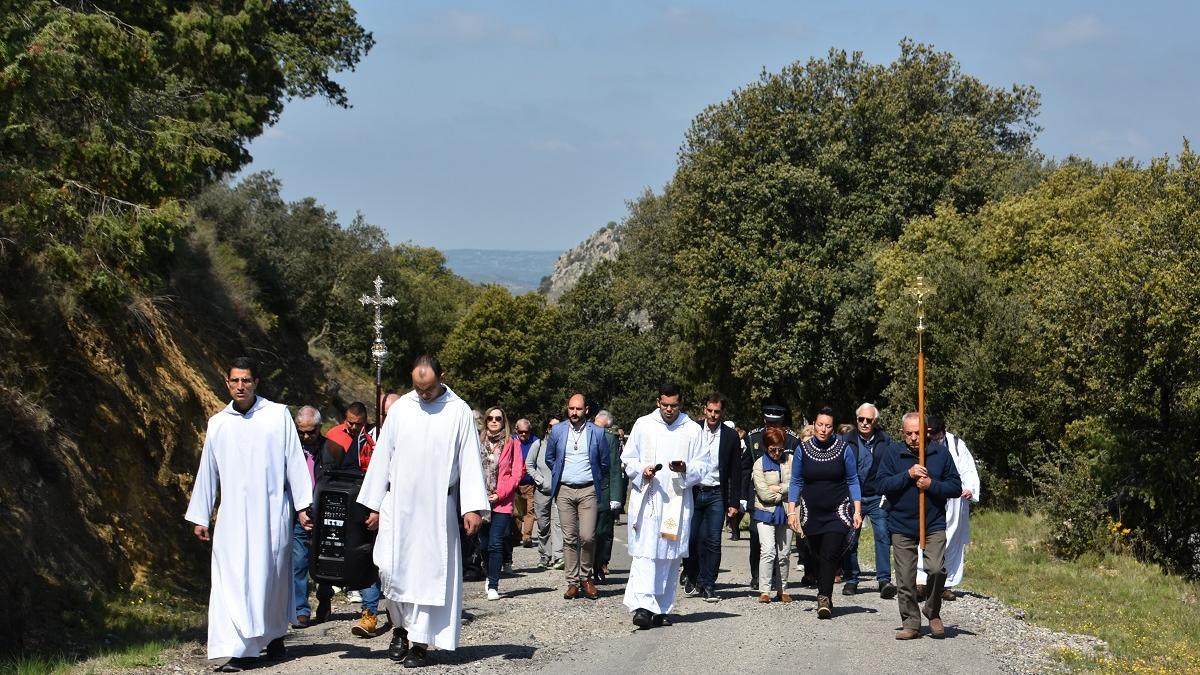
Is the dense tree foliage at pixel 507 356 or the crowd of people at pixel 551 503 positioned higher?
the dense tree foliage at pixel 507 356

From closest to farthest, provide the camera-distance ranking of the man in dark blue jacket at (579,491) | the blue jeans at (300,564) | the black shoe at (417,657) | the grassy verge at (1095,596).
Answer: the black shoe at (417,657) < the grassy verge at (1095,596) < the blue jeans at (300,564) < the man in dark blue jacket at (579,491)

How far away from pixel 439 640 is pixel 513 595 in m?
4.86

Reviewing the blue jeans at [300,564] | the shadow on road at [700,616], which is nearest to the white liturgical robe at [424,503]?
the blue jeans at [300,564]

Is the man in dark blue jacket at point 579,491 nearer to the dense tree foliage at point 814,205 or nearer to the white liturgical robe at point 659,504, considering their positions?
the white liturgical robe at point 659,504

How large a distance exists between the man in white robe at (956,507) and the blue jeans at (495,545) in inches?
184

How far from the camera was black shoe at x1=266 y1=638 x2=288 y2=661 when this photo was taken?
9.70 m

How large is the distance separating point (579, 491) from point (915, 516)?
3897mm

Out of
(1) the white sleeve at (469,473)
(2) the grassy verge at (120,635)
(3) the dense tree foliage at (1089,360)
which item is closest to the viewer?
(2) the grassy verge at (120,635)

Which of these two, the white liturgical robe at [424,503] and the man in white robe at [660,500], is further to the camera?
the man in white robe at [660,500]

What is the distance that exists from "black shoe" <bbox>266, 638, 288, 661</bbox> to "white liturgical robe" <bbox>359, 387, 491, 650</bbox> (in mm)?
838

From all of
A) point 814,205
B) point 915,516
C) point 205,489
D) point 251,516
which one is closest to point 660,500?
point 915,516

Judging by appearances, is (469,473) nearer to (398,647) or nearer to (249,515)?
(398,647)

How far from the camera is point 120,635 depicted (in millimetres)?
10594

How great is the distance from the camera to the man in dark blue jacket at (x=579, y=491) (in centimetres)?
1393
